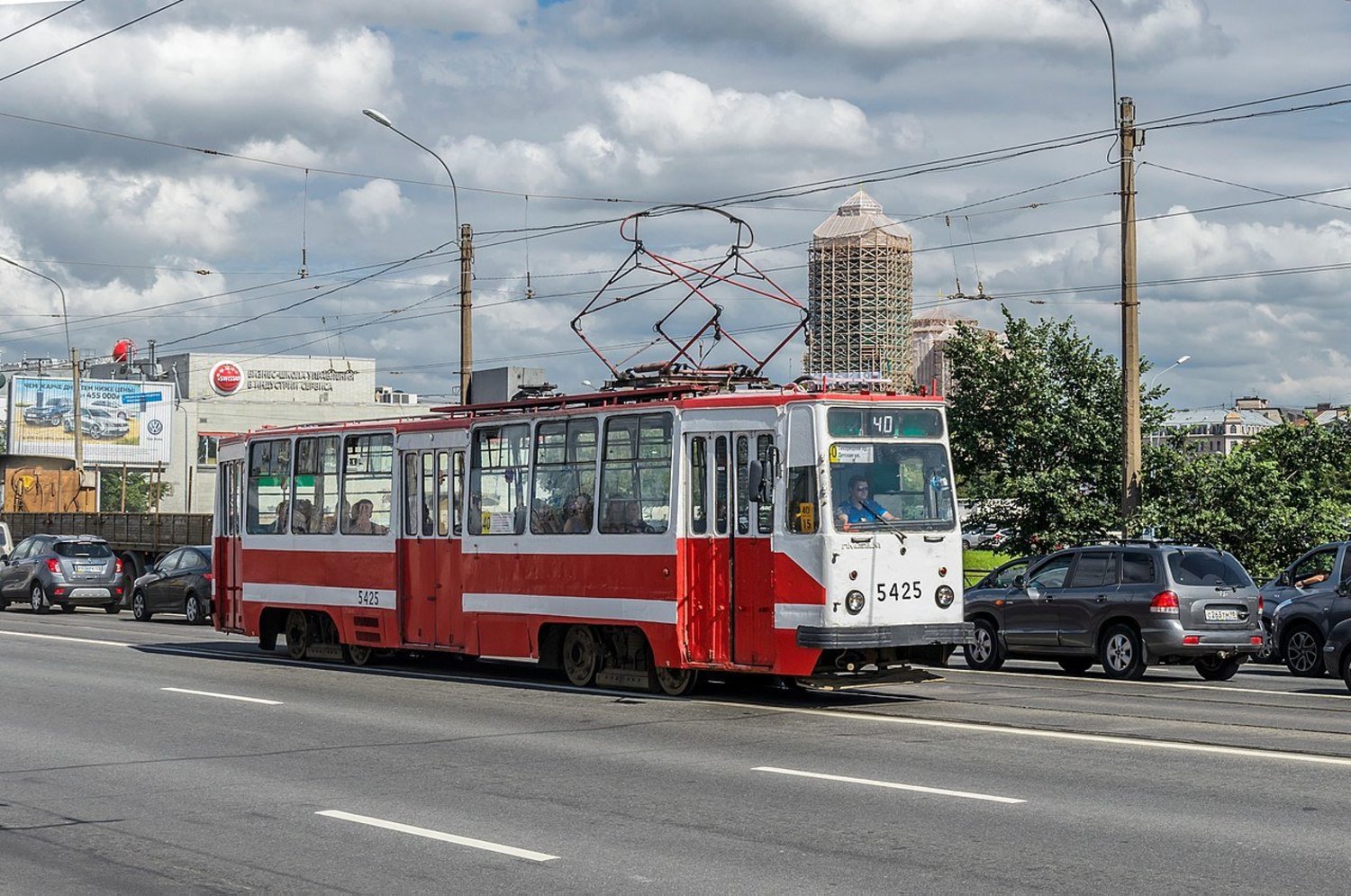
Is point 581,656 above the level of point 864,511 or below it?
below

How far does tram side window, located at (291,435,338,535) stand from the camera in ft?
71.5

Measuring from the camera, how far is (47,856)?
8.96 meters

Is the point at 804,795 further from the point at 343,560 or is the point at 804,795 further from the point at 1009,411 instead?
the point at 1009,411

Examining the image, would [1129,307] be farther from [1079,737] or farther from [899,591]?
[1079,737]

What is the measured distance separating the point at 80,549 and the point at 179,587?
18.6 ft

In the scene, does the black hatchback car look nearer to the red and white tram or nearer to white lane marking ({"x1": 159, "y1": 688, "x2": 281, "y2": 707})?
the red and white tram

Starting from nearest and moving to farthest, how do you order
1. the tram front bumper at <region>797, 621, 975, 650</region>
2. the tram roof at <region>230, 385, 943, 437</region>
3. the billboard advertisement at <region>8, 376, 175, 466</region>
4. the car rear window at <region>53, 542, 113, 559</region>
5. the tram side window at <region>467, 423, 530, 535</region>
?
the tram front bumper at <region>797, 621, 975, 650</region>
the tram roof at <region>230, 385, 943, 437</region>
the tram side window at <region>467, 423, 530, 535</region>
the car rear window at <region>53, 542, 113, 559</region>
the billboard advertisement at <region>8, 376, 175, 466</region>

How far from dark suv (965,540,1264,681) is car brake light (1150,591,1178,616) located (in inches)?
0.4

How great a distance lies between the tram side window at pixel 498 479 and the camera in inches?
742

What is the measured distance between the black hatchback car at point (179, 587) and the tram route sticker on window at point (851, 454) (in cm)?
2000

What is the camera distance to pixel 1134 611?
2036 cm

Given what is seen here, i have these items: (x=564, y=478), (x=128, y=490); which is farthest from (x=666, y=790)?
(x=128, y=490)

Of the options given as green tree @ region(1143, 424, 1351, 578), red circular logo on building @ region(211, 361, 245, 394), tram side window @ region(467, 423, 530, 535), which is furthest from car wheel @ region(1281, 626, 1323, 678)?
red circular logo on building @ region(211, 361, 245, 394)

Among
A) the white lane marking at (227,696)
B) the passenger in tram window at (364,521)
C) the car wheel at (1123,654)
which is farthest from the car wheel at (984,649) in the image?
the white lane marking at (227,696)
